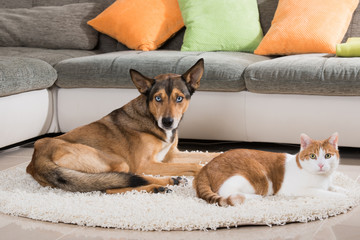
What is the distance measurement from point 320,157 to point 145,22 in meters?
2.39

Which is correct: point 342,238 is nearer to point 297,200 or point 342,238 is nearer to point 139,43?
point 297,200

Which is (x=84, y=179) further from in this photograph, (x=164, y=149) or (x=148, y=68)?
(x=148, y=68)

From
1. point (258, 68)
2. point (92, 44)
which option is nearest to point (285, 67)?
point (258, 68)

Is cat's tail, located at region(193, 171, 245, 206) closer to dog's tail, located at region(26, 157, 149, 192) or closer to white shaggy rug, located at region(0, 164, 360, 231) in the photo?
white shaggy rug, located at region(0, 164, 360, 231)

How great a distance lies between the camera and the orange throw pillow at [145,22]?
13.9ft

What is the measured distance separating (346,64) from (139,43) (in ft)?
5.89

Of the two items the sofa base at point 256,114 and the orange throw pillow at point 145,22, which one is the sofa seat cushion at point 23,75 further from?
the orange throw pillow at point 145,22

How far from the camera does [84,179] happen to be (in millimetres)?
2438

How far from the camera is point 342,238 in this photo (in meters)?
1.90

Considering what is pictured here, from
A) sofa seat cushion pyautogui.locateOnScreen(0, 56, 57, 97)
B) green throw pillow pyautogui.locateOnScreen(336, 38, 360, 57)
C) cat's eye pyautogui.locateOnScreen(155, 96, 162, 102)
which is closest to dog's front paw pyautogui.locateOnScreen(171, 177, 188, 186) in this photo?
cat's eye pyautogui.locateOnScreen(155, 96, 162, 102)

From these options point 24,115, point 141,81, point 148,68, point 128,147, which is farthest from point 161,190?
point 24,115

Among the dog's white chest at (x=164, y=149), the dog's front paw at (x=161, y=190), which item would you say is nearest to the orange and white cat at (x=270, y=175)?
the dog's front paw at (x=161, y=190)

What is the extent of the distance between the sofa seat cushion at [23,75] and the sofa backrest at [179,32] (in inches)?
39.2

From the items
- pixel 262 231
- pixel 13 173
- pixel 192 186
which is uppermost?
pixel 262 231
